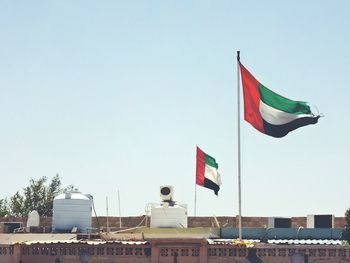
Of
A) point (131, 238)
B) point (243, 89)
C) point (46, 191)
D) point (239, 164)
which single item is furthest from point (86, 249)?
point (46, 191)

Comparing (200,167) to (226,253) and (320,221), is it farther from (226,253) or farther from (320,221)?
(226,253)

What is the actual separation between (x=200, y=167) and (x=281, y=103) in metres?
10.3

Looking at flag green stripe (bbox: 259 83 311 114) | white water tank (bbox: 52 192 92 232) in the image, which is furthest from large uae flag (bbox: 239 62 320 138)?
white water tank (bbox: 52 192 92 232)

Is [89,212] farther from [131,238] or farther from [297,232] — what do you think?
[297,232]

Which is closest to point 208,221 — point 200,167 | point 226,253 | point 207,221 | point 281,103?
point 207,221

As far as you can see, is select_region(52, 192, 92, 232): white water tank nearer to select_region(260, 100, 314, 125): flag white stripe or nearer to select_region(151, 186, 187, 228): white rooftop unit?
select_region(151, 186, 187, 228): white rooftop unit

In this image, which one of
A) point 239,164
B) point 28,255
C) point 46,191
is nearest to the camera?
point 239,164

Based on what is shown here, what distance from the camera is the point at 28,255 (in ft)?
111

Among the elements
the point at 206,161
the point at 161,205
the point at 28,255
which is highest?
the point at 206,161

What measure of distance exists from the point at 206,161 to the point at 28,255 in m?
11.3

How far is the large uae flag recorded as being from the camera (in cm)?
3097

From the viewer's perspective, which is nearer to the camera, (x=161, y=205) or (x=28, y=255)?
(x=28, y=255)

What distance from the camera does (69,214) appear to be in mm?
39188

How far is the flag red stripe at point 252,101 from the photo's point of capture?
31406mm
